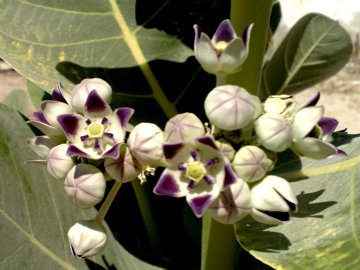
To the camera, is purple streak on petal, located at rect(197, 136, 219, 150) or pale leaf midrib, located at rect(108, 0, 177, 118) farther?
pale leaf midrib, located at rect(108, 0, 177, 118)

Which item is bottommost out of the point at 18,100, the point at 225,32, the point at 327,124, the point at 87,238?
the point at 18,100

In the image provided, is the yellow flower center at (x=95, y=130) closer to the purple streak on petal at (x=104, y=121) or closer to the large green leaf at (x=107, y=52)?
the purple streak on petal at (x=104, y=121)

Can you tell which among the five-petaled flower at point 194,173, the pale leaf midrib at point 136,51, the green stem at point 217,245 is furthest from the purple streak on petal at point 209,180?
the pale leaf midrib at point 136,51

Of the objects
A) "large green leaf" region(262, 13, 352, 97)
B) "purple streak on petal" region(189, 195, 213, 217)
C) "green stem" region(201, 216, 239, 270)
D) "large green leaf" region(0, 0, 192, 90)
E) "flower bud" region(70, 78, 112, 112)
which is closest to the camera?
"purple streak on petal" region(189, 195, 213, 217)

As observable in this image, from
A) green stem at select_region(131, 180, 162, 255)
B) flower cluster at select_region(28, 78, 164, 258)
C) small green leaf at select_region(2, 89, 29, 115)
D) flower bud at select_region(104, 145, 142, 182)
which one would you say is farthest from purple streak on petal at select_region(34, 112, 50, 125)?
small green leaf at select_region(2, 89, 29, 115)

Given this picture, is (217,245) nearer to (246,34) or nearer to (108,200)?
(108,200)

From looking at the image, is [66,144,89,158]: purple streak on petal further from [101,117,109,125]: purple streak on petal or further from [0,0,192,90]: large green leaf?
[0,0,192,90]: large green leaf

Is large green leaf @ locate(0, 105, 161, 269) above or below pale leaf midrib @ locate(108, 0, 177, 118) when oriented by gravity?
below

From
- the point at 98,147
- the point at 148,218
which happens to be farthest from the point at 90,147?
the point at 148,218
